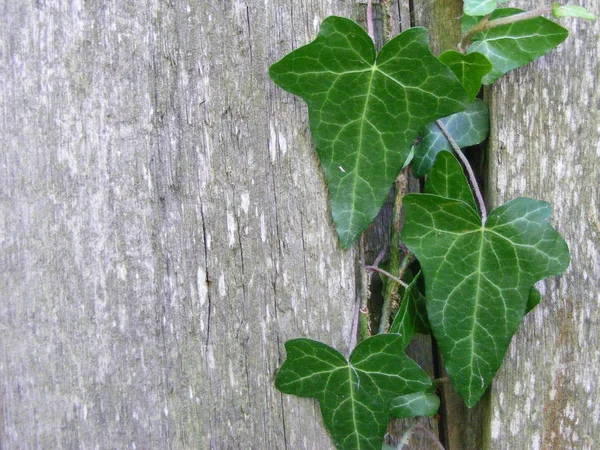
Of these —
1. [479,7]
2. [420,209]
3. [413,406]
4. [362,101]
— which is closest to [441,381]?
[413,406]

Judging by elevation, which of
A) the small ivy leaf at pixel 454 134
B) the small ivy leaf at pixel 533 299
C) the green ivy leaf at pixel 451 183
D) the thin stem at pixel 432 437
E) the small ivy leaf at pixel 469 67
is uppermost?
the small ivy leaf at pixel 469 67

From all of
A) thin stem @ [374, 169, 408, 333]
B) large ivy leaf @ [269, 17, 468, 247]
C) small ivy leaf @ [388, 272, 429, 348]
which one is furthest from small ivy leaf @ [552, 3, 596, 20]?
small ivy leaf @ [388, 272, 429, 348]

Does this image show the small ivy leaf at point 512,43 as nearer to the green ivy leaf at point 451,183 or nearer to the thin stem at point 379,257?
the green ivy leaf at point 451,183

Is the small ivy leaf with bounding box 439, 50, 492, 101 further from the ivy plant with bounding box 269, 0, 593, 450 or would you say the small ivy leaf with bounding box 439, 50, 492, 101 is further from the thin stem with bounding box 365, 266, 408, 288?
the thin stem with bounding box 365, 266, 408, 288

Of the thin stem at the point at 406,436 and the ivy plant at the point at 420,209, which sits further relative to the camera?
the thin stem at the point at 406,436

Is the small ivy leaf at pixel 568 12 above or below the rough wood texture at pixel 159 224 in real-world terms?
above

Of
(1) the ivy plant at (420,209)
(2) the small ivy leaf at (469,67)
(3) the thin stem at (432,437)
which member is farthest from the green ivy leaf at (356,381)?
(2) the small ivy leaf at (469,67)
